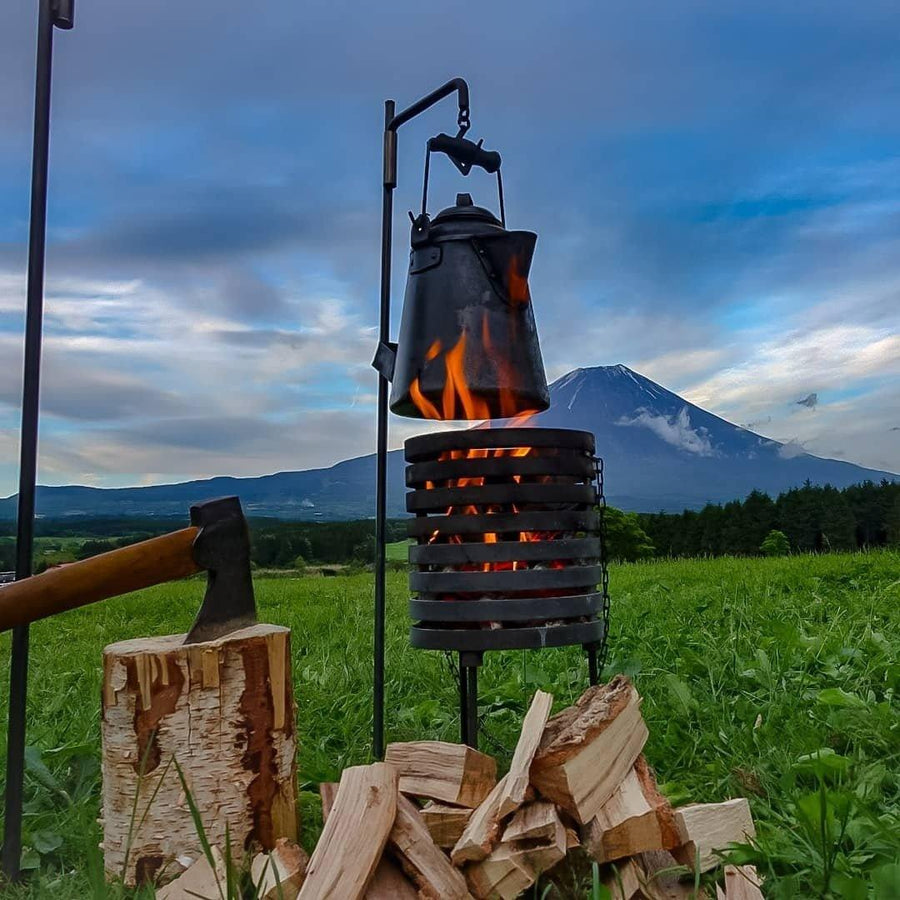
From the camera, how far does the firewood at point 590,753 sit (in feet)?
6.93

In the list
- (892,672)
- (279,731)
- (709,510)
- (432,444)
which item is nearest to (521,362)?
(432,444)

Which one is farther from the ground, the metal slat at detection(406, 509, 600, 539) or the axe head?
the metal slat at detection(406, 509, 600, 539)

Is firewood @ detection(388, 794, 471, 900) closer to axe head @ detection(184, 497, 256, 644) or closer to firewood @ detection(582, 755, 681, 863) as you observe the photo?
firewood @ detection(582, 755, 681, 863)

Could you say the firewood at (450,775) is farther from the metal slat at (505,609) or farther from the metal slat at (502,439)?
the metal slat at (502,439)

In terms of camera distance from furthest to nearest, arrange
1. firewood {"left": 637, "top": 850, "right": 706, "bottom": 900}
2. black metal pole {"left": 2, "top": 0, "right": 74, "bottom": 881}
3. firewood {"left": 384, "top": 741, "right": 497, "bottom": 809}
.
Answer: black metal pole {"left": 2, "top": 0, "right": 74, "bottom": 881} → firewood {"left": 384, "top": 741, "right": 497, "bottom": 809} → firewood {"left": 637, "top": 850, "right": 706, "bottom": 900}

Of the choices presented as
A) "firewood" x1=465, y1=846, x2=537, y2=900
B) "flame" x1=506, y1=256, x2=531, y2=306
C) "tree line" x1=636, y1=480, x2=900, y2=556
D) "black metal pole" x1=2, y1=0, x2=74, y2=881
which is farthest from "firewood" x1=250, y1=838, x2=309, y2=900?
"tree line" x1=636, y1=480, x2=900, y2=556

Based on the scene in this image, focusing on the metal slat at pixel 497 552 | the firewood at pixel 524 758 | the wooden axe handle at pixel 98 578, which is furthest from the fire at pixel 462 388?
the firewood at pixel 524 758

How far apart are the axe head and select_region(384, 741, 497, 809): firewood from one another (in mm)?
630

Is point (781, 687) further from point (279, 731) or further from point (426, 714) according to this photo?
point (279, 731)

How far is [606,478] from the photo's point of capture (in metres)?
3.14

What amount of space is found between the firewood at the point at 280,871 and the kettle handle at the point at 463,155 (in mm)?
2081

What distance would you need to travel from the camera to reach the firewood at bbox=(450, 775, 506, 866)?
6.54ft

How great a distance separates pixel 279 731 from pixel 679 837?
110 centimetres

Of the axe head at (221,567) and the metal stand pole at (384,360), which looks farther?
the metal stand pole at (384,360)
